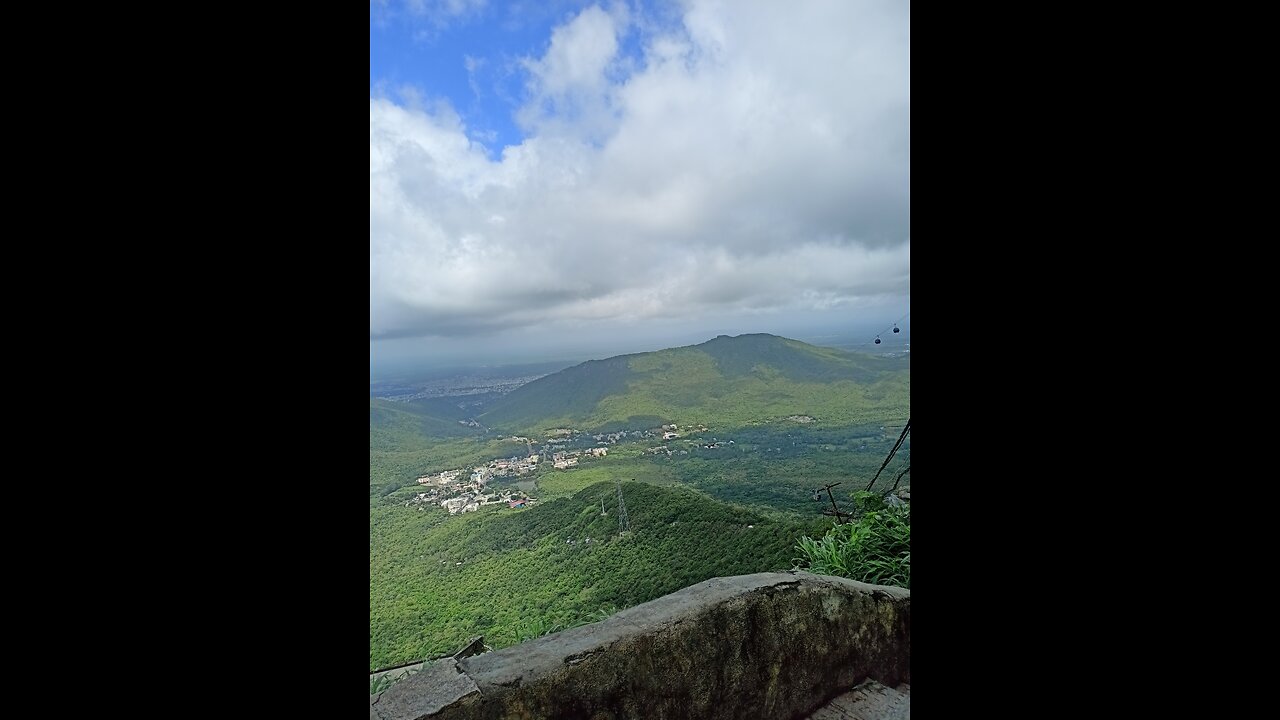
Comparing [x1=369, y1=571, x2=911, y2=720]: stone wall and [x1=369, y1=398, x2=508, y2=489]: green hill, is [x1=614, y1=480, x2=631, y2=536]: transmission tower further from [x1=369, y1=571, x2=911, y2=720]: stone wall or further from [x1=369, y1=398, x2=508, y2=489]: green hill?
[x1=369, y1=571, x2=911, y2=720]: stone wall

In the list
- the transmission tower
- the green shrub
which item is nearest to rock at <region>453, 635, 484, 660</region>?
the transmission tower

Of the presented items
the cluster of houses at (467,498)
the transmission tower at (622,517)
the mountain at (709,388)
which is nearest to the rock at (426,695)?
the transmission tower at (622,517)

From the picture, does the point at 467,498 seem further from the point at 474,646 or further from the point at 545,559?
the point at 474,646

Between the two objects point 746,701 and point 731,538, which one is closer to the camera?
point 746,701

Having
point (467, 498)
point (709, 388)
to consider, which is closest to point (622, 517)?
point (467, 498)
